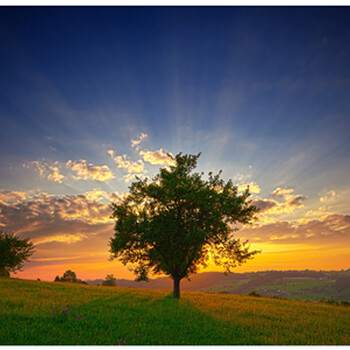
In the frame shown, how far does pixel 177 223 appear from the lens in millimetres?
25375

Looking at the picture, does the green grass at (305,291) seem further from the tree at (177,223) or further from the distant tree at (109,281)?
the tree at (177,223)

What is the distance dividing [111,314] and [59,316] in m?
3.22

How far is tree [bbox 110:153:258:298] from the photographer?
81.6 ft

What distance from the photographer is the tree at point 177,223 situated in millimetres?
24859

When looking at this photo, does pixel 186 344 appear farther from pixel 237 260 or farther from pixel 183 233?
pixel 237 260

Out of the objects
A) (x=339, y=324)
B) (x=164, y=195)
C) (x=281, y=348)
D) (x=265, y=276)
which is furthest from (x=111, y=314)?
(x=265, y=276)

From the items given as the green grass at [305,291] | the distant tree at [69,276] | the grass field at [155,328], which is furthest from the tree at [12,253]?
the green grass at [305,291]

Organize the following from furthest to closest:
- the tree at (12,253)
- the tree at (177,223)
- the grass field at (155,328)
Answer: the tree at (12,253)
the tree at (177,223)
the grass field at (155,328)

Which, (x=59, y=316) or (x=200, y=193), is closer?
(x=59, y=316)

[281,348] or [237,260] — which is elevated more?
[237,260]

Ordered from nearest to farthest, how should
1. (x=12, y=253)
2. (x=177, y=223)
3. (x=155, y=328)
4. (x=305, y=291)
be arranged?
1. (x=155, y=328)
2. (x=177, y=223)
3. (x=12, y=253)
4. (x=305, y=291)

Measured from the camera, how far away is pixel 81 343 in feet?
33.2

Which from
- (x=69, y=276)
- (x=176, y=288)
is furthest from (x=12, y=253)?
(x=176, y=288)

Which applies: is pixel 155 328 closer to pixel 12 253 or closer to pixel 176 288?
pixel 176 288
